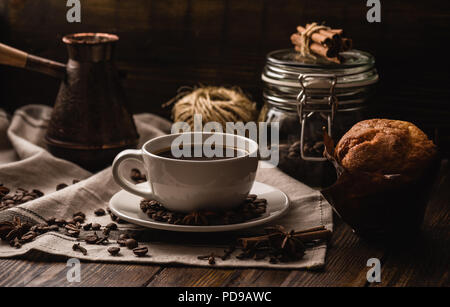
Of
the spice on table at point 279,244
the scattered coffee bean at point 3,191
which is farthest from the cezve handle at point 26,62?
the spice on table at point 279,244

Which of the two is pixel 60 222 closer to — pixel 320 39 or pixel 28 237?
pixel 28 237

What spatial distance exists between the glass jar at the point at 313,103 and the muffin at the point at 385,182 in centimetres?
27

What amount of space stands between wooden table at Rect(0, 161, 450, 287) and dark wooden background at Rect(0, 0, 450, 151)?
1.79ft

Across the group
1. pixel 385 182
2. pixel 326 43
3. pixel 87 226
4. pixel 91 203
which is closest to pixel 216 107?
pixel 326 43

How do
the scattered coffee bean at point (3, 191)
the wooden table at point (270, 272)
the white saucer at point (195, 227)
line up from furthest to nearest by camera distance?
1. the scattered coffee bean at point (3, 191)
2. the white saucer at point (195, 227)
3. the wooden table at point (270, 272)

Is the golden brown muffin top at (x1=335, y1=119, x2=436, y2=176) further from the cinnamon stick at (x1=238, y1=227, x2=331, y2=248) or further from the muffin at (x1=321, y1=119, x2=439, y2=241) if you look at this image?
the cinnamon stick at (x1=238, y1=227, x2=331, y2=248)

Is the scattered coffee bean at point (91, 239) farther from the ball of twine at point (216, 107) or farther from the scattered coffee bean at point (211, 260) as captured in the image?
the ball of twine at point (216, 107)

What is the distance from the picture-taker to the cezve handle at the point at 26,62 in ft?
4.86

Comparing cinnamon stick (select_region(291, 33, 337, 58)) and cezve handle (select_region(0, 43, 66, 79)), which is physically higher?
A: cinnamon stick (select_region(291, 33, 337, 58))

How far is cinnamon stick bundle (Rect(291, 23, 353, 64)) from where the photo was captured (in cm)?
136

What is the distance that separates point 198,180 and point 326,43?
50cm

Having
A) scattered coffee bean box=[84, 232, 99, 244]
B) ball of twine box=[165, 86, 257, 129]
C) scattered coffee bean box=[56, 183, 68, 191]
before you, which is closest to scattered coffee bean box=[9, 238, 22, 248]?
scattered coffee bean box=[84, 232, 99, 244]

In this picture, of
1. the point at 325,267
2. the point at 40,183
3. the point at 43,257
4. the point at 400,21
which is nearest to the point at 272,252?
the point at 325,267

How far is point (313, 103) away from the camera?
4.42ft
